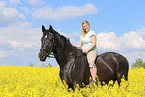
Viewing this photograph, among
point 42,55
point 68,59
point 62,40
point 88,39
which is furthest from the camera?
point 88,39

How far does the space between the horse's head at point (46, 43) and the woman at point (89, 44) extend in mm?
1086

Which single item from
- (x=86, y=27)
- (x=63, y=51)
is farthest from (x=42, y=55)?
(x=86, y=27)

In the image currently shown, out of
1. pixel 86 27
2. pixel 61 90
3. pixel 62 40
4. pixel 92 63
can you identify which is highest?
pixel 86 27

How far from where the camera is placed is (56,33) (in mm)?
5387

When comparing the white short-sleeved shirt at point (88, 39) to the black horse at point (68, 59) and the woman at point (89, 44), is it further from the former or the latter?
the black horse at point (68, 59)

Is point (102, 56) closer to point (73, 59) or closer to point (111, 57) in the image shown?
point (111, 57)

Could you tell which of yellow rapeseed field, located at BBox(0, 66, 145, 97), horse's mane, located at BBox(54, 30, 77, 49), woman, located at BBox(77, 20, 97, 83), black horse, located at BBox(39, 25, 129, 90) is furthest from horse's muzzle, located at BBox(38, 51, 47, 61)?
woman, located at BBox(77, 20, 97, 83)

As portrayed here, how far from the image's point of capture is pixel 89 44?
576 centimetres

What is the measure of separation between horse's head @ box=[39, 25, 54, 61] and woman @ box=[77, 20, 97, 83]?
1086mm

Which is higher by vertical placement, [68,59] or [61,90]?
[68,59]

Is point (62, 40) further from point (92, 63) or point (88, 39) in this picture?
point (92, 63)

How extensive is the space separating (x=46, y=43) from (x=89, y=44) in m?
1.41

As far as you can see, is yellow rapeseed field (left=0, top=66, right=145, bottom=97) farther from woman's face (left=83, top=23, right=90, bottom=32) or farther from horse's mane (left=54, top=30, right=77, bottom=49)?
woman's face (left=83, top=23, right=90, bottom=32)

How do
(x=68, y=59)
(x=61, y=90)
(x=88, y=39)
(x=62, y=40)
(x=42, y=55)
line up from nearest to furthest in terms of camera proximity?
(x=61, y=90), (x=42, y=55), (x=62, y=40), (x=68, y=59), (x=88, y=39)
